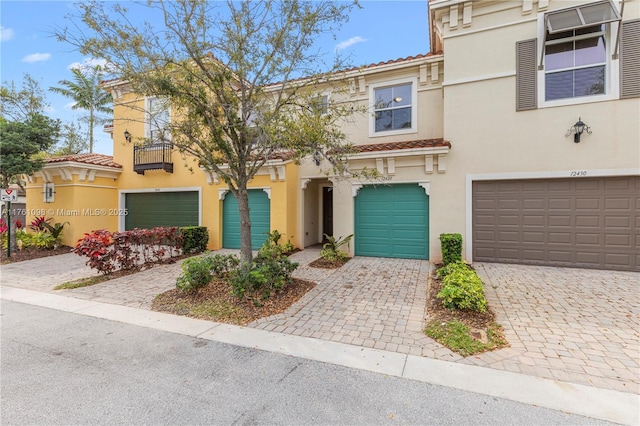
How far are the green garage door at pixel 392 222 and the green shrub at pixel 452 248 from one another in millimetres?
992

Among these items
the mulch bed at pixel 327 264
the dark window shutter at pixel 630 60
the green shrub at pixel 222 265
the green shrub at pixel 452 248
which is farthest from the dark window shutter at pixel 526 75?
the green shrub at pixel 222 265

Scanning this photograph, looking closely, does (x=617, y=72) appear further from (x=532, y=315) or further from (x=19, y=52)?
(x=19, y=52)

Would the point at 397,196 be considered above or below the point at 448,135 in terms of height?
below

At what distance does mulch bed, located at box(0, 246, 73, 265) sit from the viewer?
9.73 m

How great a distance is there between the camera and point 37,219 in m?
11.2

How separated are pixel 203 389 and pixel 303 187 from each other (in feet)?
26.6

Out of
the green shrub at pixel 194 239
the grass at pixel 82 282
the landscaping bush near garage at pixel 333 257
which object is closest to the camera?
the grass at pixel 82 282

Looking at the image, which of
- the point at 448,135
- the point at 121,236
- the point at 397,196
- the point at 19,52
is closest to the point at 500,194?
the point at 448,135

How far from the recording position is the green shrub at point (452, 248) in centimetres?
759

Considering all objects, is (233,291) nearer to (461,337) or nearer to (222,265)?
(222,265)

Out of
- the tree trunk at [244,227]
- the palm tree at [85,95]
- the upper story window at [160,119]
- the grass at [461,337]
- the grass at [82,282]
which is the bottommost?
the grass at [82,282]

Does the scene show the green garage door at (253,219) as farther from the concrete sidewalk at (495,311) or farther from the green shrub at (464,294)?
the green shrub at (464,294)

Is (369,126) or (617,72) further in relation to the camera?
(369,126)

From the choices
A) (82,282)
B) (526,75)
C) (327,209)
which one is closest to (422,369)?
(82,282)
